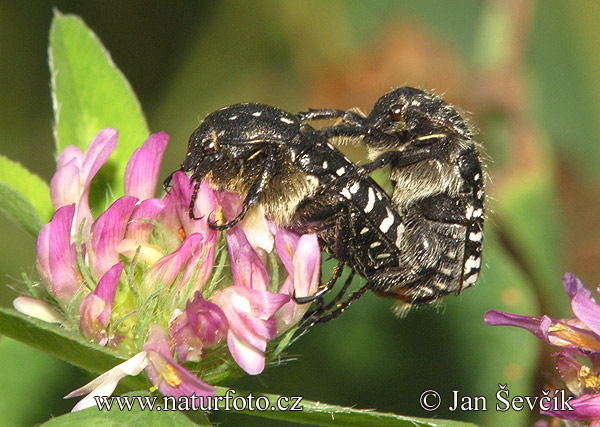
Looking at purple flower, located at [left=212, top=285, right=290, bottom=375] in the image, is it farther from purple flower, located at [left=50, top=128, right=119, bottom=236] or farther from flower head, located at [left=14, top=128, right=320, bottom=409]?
purple flower, located at [left=50, top=128, right=119, bottom=236]

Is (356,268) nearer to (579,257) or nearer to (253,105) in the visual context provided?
(253,105)

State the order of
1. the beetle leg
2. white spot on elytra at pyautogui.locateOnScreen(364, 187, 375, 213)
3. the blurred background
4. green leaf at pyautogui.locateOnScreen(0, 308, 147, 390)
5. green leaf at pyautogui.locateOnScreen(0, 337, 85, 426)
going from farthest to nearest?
the blurred background < green leaf at pyautogui.locateOnScreen(0, 337, 85, 426) < white spot on elytra at pyautogui.locateOnScreen(364, 187, 375, 213) < the beetle leg < green leaf at pyautogui.locateOnScreen(0, 308, 147, 390)

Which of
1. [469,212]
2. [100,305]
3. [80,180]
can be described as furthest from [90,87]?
[469,212]

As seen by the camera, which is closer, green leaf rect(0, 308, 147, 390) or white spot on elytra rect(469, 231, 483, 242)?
green leaf rect(0, 308, 147, 390)

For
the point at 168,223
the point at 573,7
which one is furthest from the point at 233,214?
the point at 573,7

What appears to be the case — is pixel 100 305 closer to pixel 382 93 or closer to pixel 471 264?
pixel 471 264

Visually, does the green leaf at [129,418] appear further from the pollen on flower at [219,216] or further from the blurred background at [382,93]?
the blurred background at [382,93]

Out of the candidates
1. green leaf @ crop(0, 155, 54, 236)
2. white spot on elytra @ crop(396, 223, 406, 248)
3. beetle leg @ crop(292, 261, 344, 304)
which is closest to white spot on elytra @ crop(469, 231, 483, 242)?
white spot on elytra @ crop(396, 223, 406, 248)
